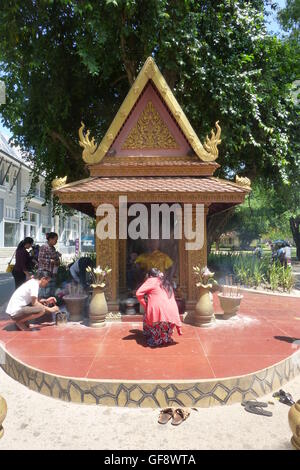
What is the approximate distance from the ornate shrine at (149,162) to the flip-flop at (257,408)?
3073 mm

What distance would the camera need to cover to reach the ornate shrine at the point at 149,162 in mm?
6598

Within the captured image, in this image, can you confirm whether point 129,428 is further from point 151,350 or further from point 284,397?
point 284,397

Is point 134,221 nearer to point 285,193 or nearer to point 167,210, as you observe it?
point 167,210

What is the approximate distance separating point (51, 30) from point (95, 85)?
242 cm

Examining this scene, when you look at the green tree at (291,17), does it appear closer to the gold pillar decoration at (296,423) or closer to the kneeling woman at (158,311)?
the kneeling woman at (158,311)

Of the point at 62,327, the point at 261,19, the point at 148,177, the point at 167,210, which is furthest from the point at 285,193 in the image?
the point at 62,327

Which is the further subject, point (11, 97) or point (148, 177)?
point (11, 97)

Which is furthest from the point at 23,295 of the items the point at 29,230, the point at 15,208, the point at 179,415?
the point at 29,230

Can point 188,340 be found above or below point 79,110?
below

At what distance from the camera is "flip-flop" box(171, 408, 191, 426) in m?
3.49

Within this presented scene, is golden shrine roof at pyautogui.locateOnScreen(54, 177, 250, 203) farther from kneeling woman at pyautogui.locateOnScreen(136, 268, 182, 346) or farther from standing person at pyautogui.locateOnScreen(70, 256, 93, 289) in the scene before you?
standing person at pyautogui.locateOnScreen(70, 256, 93, 289)

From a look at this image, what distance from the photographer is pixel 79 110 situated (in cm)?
1220
